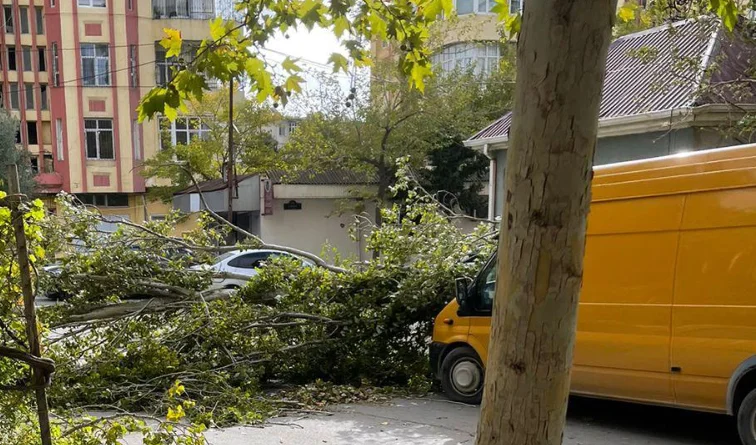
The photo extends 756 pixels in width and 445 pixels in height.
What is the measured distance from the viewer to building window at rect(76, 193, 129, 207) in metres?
34.5

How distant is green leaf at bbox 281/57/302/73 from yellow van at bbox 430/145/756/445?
2.87 meters

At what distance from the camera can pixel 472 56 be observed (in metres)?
29.0

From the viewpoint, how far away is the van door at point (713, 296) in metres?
5.01

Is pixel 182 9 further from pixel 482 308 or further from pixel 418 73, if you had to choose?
pixel 418 73

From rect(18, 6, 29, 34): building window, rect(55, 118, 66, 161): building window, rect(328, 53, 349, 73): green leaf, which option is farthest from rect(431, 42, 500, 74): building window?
rect(18, 6, 29, 34): building window

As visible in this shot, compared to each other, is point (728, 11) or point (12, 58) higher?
point (12, 58)

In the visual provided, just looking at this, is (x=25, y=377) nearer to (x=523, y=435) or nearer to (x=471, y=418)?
(x=523, y=435)

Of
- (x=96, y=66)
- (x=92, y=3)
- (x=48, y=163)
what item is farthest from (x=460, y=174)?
(x=48, y=163)

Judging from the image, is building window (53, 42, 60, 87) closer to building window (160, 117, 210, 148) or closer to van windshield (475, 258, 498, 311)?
building window (160, 117, 210, 148)

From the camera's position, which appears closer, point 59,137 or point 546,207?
point 546,207

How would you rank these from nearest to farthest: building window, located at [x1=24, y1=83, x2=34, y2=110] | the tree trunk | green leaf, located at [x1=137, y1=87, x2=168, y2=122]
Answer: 1. the tree trunk
2. green leaf, located at [x1=137, y1=87, x2=168, y2=122]
3. building window, located at [x1=24, y1=83, x2=34, y2=110]

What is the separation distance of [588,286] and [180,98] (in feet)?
13.5

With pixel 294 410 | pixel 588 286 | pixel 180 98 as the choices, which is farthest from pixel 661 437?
pixel 180 98

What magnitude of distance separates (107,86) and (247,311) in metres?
29.6
